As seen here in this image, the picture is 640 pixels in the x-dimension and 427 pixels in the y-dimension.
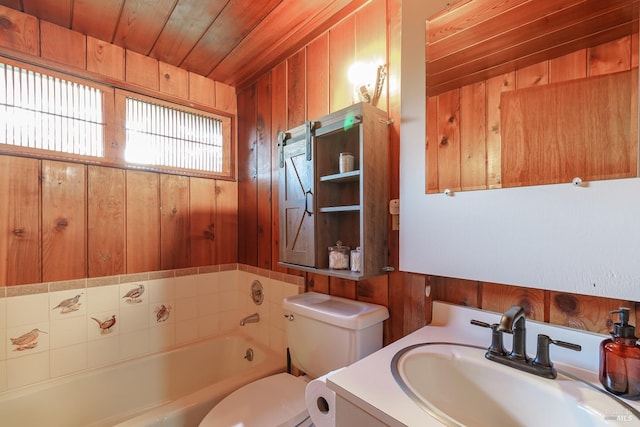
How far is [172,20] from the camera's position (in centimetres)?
148

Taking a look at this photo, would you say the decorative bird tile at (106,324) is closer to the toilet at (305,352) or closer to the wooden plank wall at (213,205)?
the wooden plank wall at (213,205)

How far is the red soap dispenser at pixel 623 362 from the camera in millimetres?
612

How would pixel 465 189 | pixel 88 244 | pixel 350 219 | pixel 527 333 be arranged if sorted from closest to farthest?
pixel 527 333
pixel 465 189
pixel 350 219
pixel 88 244

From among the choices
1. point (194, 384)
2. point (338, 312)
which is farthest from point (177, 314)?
point (338, 312)

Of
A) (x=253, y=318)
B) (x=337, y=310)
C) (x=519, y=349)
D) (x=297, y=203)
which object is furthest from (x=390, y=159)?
(x=253, y=318)

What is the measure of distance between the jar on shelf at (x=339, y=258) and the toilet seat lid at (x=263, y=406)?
59cm

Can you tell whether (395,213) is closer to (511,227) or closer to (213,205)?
(511,227)

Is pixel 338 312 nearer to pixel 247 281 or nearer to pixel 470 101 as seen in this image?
pixel 470 101

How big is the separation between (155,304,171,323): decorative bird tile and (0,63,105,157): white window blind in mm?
1014

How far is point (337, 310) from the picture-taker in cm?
124

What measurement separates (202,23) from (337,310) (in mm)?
1588

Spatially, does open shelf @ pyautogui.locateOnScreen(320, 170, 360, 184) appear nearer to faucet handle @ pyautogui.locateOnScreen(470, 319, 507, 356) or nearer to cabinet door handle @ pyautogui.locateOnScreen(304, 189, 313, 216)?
cabinet door handle @ pyautogui.locateOnScreen(304, 189, 313, 216)

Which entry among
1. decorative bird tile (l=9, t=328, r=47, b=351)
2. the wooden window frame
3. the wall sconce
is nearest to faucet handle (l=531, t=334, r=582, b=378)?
the wall sconce

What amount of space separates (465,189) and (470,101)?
303 mm
